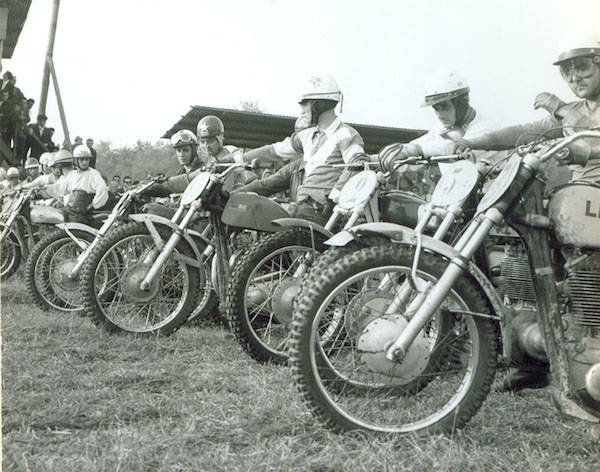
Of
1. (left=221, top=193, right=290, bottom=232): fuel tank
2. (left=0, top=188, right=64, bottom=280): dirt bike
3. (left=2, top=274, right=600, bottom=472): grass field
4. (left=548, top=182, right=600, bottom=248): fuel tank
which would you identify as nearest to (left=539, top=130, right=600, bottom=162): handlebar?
(left=548, top=182, right=600, bottom=248): fuel tank

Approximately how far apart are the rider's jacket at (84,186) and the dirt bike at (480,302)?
516 centimetres

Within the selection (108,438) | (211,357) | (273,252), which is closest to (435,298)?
(108,438)

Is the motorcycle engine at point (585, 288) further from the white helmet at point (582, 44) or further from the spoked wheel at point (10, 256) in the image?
the spoked wheel at point (10, 256)

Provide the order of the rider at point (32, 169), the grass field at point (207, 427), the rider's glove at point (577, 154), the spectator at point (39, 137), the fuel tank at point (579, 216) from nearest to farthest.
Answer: the grass field at point (207, 427)
the fuel tank at point (579, 216)
the rider's glove at point (577, 154)
the rider at point (32, 169)
the spectator at point (39, 137)

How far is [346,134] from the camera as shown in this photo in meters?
4.45

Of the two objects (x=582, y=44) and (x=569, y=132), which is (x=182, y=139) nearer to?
(x=569, y=132)

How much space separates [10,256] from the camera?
306 inches

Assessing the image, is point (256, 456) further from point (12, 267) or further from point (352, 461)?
point (12, 267)

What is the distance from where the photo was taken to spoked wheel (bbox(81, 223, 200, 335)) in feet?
14.4

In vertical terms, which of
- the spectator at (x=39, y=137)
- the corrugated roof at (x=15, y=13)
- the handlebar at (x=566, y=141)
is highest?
the corrugated roof at (x=15, y=13)

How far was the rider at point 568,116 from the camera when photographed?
273cm

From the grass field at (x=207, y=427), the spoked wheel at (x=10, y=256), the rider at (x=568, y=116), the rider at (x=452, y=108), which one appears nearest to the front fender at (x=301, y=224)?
the rider at (x=452, y=108)

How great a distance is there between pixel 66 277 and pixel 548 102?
3.91 metres

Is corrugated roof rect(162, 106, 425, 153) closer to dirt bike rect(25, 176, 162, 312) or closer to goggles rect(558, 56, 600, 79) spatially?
dirt bike rect(25, 176, 162, 312)
